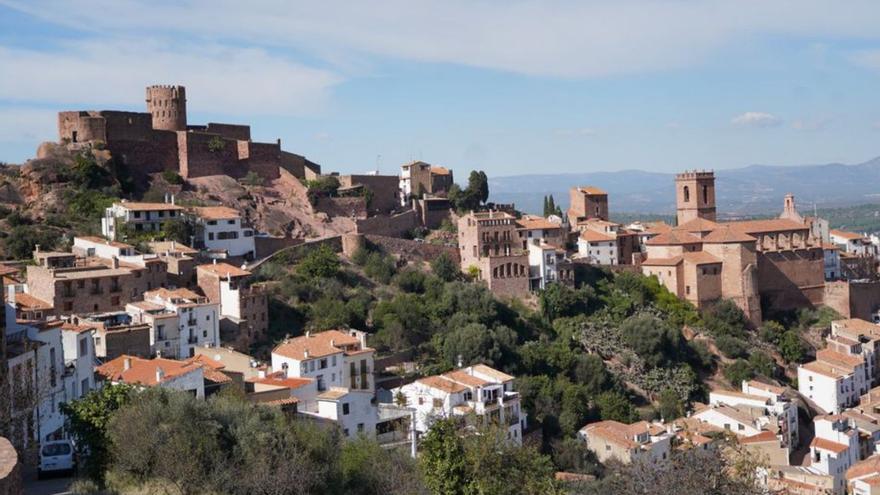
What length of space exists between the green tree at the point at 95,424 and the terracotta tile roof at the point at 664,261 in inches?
1235

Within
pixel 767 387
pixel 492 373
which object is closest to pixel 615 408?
pixel 492 373

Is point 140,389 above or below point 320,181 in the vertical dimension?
below

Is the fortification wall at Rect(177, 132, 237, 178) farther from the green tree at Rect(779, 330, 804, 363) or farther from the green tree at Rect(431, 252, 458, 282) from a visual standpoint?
the green tree at Rect(779, 330, 804, 363)

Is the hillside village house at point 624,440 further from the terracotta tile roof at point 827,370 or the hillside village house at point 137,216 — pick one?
the hillside village house at point 137,216

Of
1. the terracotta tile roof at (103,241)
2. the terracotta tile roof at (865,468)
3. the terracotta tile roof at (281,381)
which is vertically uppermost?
the terracotta tile roof at (103,241)

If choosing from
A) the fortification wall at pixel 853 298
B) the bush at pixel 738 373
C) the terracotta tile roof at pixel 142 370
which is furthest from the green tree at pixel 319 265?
the fortification wall at pixel 853 298

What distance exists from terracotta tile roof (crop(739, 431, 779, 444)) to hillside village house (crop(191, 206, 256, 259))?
19.5 meters

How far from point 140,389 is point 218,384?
4384 mm

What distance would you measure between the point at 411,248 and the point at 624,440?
15.7m

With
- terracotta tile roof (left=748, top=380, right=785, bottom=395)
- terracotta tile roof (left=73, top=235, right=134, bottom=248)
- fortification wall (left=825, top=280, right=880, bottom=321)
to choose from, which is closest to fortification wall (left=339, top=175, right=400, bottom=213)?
terracotta tile roof (left=73, top=235, right=134, bottom=248)

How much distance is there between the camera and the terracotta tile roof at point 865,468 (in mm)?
31469

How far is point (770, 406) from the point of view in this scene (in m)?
36.9

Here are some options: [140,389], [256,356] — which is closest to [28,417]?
[140,389]

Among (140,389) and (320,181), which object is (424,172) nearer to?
(320,181)
